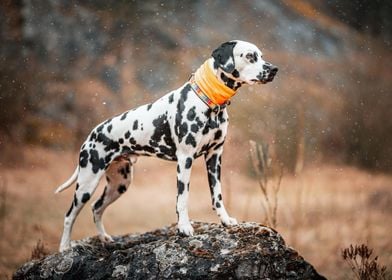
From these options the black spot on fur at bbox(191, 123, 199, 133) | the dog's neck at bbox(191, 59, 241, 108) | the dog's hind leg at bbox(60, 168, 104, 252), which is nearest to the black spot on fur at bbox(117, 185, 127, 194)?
the dog's hind leg at bbox(60, 168, 104, 252)

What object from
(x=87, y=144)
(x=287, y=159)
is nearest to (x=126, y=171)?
(x=87, y=144)

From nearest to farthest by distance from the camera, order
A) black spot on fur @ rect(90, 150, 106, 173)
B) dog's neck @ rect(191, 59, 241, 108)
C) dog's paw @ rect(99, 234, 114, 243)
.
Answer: dog's neck @ rect(191, 59, 241, 108), black spot on fur @ rect(90, 150, 106, 173), dog's paw @ rect(99, 234, 114, 243)

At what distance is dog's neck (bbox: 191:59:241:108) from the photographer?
4883 millimetres

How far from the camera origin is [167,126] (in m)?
5.04

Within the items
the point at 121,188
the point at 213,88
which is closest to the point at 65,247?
the point at 121,188

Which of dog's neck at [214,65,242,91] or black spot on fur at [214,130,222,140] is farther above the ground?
dog's neck at [214,65,242,91]

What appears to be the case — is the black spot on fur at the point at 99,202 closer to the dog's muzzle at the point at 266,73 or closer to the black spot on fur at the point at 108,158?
the black spot on fur at the point at 108,158

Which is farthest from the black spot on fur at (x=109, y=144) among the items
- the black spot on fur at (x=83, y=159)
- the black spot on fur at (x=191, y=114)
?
the black spot on fur at (x=191, y=114)

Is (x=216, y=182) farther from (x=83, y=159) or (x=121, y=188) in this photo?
(x=83, y=159)

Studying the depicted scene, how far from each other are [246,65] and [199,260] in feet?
4.93

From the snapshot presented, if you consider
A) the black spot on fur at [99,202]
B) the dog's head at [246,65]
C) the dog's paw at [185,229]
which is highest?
the dog's head at [246,65]

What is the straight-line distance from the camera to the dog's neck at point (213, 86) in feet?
16.0

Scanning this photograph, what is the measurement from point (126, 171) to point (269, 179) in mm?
1926

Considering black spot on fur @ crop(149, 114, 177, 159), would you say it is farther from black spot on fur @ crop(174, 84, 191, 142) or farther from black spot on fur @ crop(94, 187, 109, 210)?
black spot on fur @ crop(94, 187, 109, 210)
